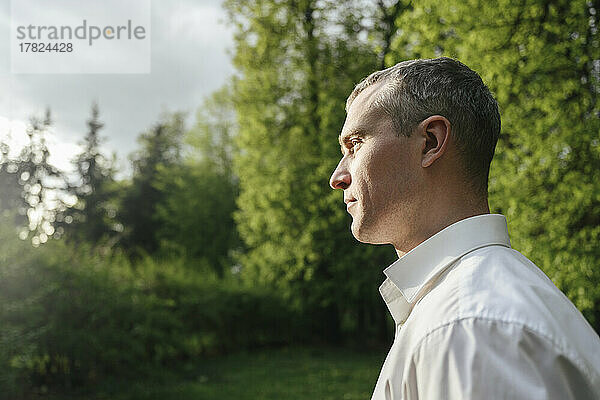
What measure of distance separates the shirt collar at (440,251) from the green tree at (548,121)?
3812 millimetres

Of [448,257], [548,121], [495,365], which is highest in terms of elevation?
[548,121]

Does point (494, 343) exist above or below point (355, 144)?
below

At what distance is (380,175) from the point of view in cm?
107

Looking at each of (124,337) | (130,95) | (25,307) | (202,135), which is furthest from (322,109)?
(130,95)

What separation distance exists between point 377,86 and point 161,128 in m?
25.5

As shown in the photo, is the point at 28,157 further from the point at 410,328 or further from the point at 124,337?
the point at 410,328

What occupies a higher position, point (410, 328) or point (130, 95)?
point (130, 95)

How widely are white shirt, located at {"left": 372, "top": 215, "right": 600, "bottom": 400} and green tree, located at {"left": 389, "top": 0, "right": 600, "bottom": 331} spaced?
3.96 meters

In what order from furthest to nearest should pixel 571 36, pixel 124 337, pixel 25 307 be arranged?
1. pixel 124 337
2. pixel 25 307
3. pixel 571 36

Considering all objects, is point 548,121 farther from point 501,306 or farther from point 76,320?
point 76,320

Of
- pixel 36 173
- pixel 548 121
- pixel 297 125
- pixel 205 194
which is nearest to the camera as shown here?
pixel 548 121

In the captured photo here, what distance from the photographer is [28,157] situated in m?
15.0

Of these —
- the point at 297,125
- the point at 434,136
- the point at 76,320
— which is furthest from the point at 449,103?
the point at 297,125

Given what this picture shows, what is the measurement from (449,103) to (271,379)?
28.8ft
